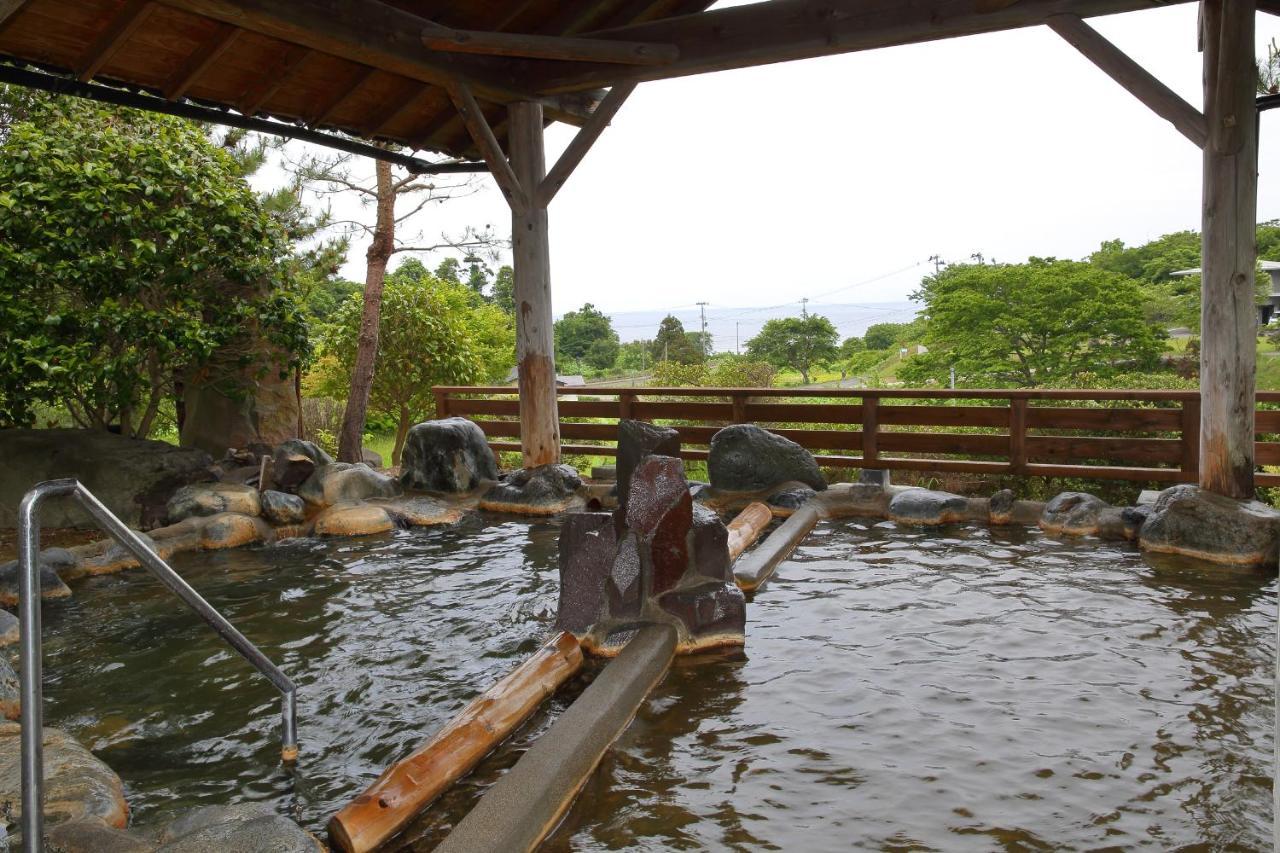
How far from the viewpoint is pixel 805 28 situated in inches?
251

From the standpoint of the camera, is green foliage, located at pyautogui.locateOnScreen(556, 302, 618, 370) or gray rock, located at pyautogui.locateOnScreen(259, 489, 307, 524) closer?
gray rock, located at pyautogui.locateOnScreen(259, 489, 307, 524)

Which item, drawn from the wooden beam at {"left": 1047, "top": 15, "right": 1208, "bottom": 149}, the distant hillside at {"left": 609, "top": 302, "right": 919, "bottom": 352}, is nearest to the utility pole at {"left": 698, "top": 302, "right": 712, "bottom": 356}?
the distant hillside at {"left": 609, "top": 302, "right": 919, "bottom": 352}

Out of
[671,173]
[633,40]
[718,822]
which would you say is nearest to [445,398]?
[633,40]

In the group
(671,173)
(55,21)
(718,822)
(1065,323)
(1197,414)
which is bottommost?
(718,822)

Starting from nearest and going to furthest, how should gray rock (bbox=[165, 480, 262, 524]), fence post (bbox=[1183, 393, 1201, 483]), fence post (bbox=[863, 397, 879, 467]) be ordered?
fence post (bbox=[1183, 393, 1201, 483]) → gray rock (bbox=[165, 480, 262, 524]) → fence post (bbox=[863, 397, 879, 467])

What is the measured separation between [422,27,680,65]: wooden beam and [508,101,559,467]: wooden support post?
115cm

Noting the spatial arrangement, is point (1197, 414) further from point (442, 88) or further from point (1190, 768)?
point (442, 88)

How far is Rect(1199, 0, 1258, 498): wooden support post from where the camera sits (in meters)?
5.48

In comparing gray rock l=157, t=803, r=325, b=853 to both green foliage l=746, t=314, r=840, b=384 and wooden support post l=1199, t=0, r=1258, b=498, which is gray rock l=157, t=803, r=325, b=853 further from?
green foliage l=746, t=314, r=840, b=384

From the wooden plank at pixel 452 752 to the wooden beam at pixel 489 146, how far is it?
4.68 metres

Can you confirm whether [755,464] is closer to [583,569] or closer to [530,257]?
[530,257]

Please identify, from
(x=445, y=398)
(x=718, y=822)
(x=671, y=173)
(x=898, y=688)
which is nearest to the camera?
(x=718, y=822)

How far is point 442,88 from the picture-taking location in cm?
771

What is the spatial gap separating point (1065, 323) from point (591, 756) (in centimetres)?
1353
